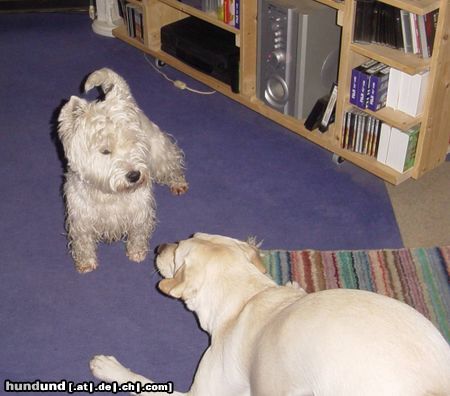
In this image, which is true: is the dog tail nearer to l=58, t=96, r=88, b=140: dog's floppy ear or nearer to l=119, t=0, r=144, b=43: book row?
l=58, t=96, r=88, b=140: dog's floppy ear

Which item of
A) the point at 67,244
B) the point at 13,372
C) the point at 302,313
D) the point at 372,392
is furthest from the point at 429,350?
the point at 67,244

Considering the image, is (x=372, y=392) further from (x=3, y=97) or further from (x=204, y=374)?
(x=3, y=97)

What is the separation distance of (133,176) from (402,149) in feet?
5.32

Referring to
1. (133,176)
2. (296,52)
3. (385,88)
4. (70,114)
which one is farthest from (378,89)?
(70,114)

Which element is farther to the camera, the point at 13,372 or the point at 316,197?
the point at 316,197

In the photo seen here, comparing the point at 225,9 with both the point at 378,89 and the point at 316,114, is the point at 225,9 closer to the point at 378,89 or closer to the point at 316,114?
the point at 316,114

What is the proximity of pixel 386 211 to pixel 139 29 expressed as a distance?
2500mm

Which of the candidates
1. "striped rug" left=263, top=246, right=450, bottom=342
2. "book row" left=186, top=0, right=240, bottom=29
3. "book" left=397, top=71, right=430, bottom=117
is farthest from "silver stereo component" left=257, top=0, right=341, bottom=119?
"striped rug" left=263, top=246, right=450, bottom=342

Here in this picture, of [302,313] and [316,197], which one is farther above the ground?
[302,313]

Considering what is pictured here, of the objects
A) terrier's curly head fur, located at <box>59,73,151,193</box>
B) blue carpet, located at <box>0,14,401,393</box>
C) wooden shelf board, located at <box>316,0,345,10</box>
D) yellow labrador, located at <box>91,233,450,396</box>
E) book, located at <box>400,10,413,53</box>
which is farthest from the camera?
wooden shelf board, located at <box>316,0,345,10</box>

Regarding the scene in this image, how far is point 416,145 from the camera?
3990mm

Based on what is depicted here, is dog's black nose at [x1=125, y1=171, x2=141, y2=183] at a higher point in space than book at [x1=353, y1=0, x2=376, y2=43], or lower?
lower

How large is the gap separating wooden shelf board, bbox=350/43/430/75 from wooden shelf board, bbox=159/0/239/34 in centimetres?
101

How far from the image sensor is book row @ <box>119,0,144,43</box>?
5.34m
